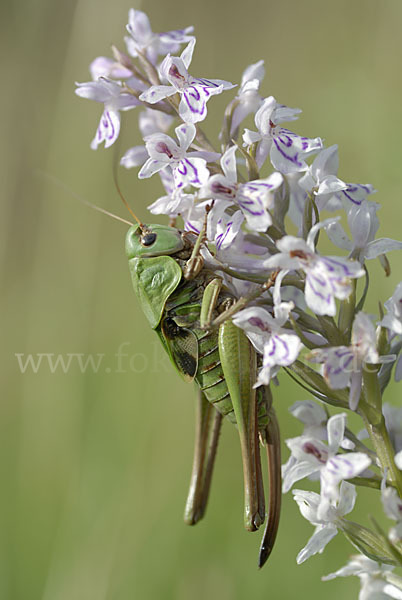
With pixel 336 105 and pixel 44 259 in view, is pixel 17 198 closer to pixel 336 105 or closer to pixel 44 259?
pixel 44 259

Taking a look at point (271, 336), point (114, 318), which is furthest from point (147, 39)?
point (114, 318)

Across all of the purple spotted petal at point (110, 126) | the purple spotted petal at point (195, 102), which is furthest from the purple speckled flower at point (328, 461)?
the purple spotted petal at point (110, 126)

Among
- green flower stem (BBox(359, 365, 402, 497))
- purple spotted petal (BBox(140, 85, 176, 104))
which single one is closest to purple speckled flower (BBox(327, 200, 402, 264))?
green flower stem (BBox(359, 365, 402, 497))

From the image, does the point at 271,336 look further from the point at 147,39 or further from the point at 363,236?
the point at 147,39

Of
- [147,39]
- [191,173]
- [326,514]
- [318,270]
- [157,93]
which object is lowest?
[326,514]

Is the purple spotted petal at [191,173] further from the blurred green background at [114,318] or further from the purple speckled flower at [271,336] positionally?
the blurred green background at [114,318]

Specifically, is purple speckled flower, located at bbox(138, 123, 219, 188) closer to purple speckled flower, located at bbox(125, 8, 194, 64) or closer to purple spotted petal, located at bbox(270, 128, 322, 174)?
purple spotted petal, located at bbox(270, 128, 322, 174)

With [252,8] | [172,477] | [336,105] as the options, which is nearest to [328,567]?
[172,477]
